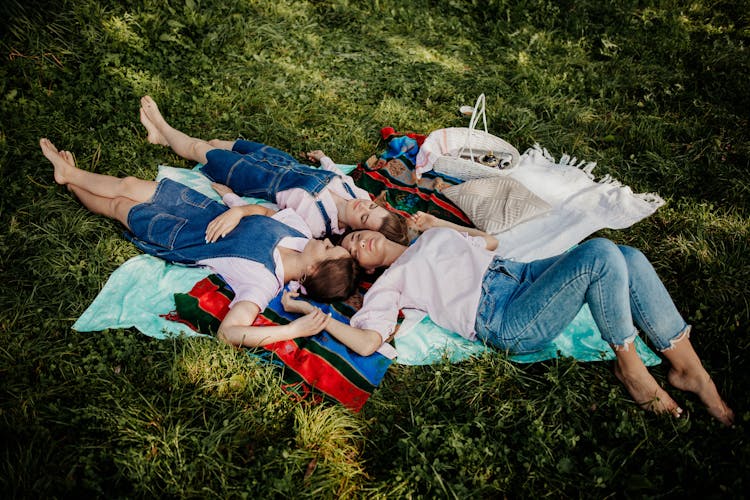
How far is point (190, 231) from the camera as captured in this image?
4008 millimetres

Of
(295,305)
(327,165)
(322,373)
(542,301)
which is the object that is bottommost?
(322,373)

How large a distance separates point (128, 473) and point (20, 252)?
2.29 meters

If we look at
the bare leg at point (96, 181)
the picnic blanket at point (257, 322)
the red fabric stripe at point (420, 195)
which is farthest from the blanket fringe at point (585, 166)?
the bare leg at point (96, 181)

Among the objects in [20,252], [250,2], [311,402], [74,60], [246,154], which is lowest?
[311,402]

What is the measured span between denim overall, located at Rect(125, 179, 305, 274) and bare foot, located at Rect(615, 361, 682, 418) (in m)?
2.68

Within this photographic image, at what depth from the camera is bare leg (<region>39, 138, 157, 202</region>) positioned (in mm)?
4191

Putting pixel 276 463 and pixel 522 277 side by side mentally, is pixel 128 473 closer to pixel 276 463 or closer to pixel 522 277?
pixel 276 463

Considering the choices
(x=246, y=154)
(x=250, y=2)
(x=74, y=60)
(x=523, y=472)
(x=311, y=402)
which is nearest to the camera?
(x=523, y=472)

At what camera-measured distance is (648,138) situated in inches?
215

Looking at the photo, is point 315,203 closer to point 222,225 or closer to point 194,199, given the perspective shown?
point 222,225

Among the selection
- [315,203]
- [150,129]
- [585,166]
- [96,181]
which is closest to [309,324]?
[315,203]

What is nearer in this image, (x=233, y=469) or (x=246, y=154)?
(x=233, y=469)

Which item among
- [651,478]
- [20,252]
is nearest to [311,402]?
[651,478]

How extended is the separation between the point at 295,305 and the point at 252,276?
1.36 ft
